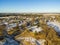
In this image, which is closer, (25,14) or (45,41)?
(45,41)

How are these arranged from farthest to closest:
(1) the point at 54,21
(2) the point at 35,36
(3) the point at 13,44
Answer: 1. (1) the point at 54,21
2. (2) the point at 35,36
3. (3) the point at 13,44

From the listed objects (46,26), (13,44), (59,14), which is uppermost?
(59,14)

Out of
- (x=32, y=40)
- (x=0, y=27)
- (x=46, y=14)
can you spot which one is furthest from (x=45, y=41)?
(x=46, y=14)

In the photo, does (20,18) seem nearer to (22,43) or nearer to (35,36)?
(35,36)

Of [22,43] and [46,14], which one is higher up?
[46,14]

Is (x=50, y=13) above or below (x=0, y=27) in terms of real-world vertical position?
above

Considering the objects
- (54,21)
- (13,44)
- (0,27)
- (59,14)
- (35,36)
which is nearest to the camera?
(13,44)

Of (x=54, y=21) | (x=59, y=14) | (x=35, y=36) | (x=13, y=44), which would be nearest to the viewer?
(x=13, y=44)

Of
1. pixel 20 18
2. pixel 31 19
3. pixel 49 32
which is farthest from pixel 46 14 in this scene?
pixel 49 32

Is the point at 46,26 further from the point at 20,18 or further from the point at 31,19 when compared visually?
the point at 20,18
